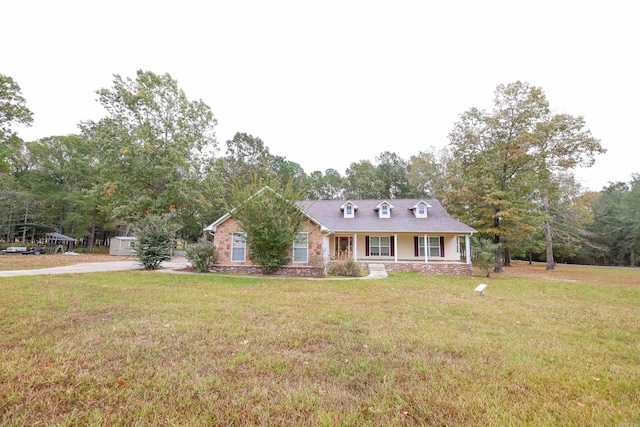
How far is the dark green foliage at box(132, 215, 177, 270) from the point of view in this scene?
14.4 metres

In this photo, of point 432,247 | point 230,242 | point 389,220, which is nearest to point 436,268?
point 432,247

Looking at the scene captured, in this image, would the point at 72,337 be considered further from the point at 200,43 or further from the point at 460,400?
the point at 200,43

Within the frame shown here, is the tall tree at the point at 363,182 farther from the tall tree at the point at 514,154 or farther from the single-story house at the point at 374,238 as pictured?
the tall tree at the point at 514,154

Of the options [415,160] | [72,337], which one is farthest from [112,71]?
[415,160]

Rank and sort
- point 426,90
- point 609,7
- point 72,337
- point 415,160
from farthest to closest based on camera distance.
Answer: point 415,160 < point 426,90 < point 609,7 < point 72,337

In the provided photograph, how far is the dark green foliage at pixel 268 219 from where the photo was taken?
12969mm

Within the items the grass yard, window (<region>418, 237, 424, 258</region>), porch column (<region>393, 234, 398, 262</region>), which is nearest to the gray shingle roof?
porch column (<region>393, 234, 398, 262</region>)

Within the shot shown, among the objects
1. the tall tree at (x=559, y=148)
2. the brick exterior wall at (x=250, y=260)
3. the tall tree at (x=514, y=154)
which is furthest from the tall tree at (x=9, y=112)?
the tall tree at (x=559, y=148)

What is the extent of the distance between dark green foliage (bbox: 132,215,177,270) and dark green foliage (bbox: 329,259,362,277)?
870 cm

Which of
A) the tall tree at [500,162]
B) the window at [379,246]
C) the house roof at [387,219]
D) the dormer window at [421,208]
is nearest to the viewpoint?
the tall tree at [500,162]

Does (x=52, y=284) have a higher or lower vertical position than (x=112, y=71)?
lower

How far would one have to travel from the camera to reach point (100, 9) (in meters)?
9.87

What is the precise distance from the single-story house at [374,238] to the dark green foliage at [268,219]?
1.01m

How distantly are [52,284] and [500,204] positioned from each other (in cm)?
2166
